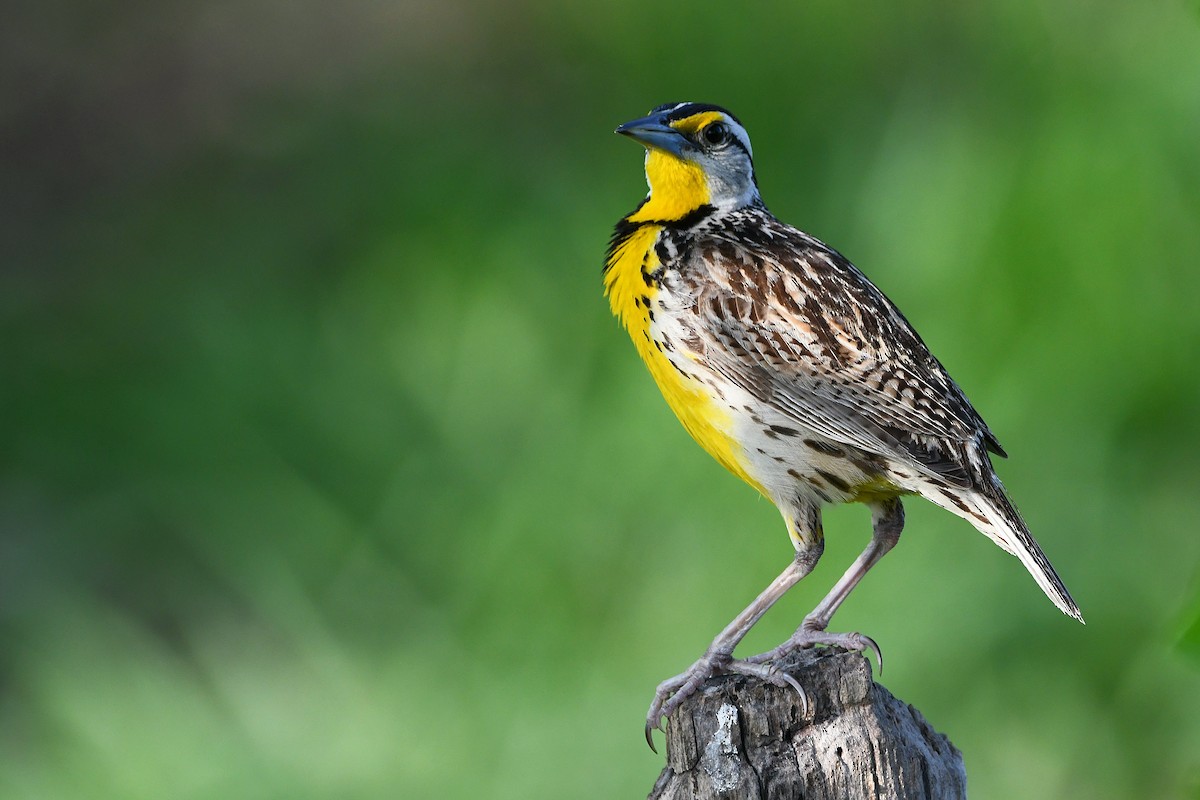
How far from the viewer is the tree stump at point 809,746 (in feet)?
4.56

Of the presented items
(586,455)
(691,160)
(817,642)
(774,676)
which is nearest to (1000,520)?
(817,642)

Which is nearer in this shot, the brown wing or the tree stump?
the tree stump

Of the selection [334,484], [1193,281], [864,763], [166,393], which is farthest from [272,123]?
[864,763]

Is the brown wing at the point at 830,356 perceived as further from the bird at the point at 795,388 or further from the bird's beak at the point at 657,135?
the bird's beak at the point at 657,135

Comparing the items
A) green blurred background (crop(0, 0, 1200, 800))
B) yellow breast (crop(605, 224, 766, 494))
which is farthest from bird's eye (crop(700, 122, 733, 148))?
green blurred background (crop(0, 0, 1200, 800))

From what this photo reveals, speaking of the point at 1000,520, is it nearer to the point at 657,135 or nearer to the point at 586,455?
the point at 657,135

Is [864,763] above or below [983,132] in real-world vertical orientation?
below

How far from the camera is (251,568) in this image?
9.92ft

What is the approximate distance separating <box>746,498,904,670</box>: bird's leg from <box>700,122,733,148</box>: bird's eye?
1.57ft

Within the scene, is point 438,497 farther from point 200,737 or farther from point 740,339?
point 740,339

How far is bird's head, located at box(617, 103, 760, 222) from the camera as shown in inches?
73.5

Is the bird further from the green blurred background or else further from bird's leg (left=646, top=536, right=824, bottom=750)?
the green blurred background

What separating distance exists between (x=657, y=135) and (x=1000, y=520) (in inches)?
23.3

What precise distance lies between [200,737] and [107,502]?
1052 millimetres
